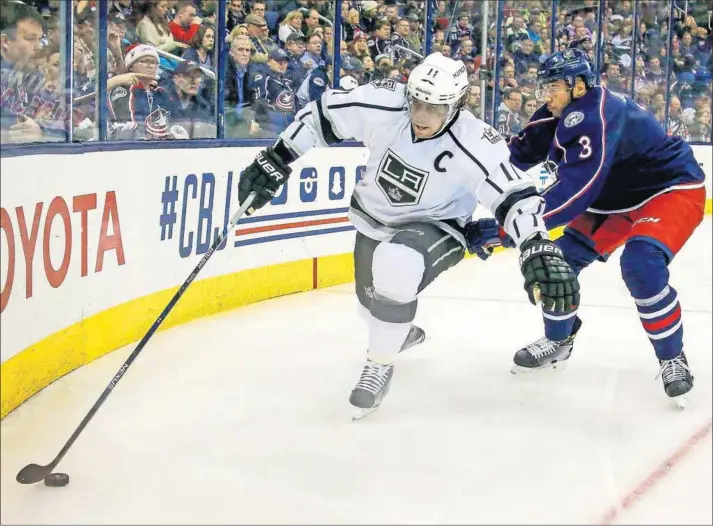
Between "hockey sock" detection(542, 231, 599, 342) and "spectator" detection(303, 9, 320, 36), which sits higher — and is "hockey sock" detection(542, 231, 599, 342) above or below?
below

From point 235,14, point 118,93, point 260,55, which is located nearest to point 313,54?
point 260,55

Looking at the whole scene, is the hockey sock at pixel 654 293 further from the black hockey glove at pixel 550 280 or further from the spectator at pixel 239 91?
the spectator at pixel 239 91

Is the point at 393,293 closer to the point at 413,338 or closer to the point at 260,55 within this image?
the point at 413,338

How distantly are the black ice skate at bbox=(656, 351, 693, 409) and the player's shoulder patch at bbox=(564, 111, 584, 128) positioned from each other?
34.6 inches

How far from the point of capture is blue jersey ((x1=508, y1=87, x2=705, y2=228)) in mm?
3295

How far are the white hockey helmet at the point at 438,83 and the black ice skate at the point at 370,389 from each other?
2.86 feet

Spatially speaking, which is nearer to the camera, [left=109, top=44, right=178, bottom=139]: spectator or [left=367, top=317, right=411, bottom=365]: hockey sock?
[left=367, top=317, right=411, bottom=365]: hockey sock

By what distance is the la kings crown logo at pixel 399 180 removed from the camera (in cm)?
307

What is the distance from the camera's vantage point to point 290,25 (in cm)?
559

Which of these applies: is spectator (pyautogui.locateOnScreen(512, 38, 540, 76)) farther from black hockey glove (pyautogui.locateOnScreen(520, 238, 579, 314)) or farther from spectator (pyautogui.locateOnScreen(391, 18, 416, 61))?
black hockey glove (pyautogui.locateOnScreen(520, 238, 579, 314))

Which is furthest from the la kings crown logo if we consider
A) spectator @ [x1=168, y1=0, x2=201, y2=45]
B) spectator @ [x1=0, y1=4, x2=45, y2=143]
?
spectator @ [x1=168, y1=0, x2=201, y2=45]

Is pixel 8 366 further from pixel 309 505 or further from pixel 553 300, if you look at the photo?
pixel 553 300

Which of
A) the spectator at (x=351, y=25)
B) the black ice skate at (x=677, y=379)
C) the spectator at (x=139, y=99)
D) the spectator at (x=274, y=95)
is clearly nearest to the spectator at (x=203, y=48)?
the spectator at (x=139, y=99)

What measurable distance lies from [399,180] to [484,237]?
354 mm
